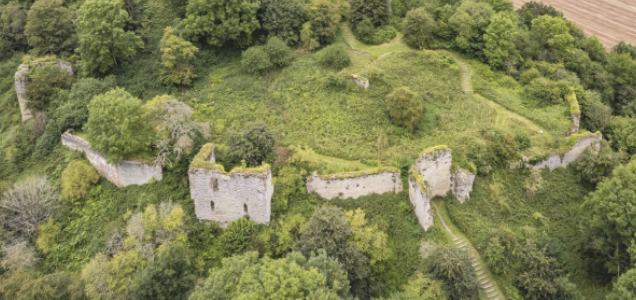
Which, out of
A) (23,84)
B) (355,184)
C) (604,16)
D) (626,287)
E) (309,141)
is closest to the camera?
(626,287)

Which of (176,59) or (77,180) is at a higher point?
(176,59)

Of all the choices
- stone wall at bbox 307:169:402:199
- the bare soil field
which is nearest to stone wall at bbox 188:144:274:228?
stone wall at bbox 307:169:402:199

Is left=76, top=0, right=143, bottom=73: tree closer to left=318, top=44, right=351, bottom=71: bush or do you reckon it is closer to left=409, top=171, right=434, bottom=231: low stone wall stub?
left=318, top=44, right=351, bottom=71: bush

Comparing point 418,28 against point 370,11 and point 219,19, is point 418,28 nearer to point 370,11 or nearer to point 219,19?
point 370,11

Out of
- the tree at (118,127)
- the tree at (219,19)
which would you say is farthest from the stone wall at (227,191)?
the tree at (219,19)

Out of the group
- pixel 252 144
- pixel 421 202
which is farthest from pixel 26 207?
pixel 421 202

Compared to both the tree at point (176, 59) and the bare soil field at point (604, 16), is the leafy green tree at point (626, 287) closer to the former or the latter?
the tree at point (176, 59)

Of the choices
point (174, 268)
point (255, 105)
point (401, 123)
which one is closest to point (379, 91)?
point (401, 123)
